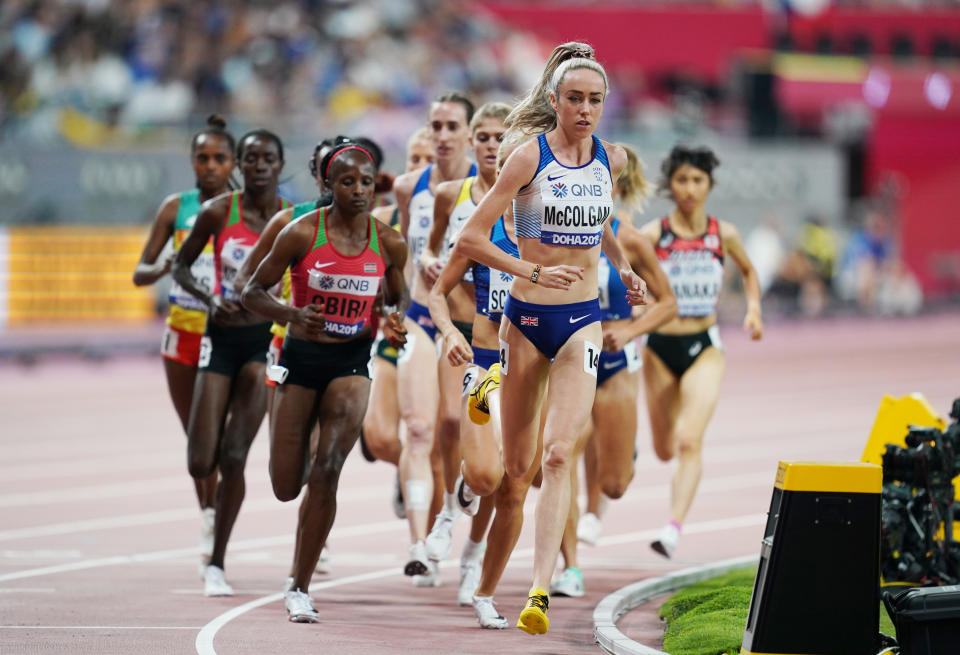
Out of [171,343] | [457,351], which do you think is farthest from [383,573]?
[457,351]

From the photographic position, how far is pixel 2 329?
2538cm

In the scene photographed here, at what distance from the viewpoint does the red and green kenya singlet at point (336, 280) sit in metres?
8.65

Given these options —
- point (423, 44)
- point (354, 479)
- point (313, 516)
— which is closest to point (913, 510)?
point (313, 516)

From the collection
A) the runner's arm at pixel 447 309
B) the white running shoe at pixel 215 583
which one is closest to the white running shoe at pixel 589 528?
the white running shoe at pixel 215 583

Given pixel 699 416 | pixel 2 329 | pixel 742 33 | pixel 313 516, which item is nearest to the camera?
pixel 313 516

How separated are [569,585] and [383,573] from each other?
1460 millimetres

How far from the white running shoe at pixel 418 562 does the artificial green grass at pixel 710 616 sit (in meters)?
1.42

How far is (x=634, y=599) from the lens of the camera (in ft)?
30.6

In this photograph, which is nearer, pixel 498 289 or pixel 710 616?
pixel 710 616

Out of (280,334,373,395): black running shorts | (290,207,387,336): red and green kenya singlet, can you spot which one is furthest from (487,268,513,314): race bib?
(280,334,373,395): black running shorts

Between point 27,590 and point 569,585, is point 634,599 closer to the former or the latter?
point 569,585

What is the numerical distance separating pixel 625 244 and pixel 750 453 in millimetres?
7335

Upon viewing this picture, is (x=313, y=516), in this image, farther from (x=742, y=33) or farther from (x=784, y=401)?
(x=742, y=33)

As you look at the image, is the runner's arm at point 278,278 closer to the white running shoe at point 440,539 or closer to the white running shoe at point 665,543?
the white running shoe at point 440,539
